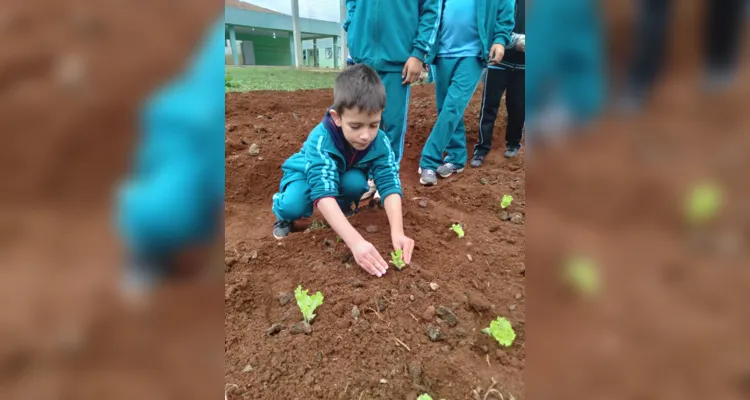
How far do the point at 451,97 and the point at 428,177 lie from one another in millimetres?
803

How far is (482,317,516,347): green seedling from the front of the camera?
1.41 metres

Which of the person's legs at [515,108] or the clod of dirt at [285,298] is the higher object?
the person's legs at [515,108]

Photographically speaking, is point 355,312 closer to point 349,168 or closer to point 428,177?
point 349,168

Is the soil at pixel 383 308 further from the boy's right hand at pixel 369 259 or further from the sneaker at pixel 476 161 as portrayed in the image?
the sneaker at pixel 476 161

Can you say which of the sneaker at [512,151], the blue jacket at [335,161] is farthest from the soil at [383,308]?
the sneaker at [512,151]

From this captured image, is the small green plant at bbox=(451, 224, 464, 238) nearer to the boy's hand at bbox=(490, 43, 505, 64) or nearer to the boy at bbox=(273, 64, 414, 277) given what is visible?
the boy at bbox=(273, 64, 414, 277)

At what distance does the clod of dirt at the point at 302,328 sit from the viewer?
150 cm

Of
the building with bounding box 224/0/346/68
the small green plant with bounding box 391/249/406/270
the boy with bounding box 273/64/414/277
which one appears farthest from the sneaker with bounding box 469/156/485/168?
the building with bounding box 224/0/346/68

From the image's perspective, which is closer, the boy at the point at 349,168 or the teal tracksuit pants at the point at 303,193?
the boy at the point at 349,168

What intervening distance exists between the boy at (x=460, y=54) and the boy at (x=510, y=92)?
0.93ft

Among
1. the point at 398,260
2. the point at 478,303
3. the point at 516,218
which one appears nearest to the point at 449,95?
the point at 516,218

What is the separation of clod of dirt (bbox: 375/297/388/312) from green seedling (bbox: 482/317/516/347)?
0.45 m
